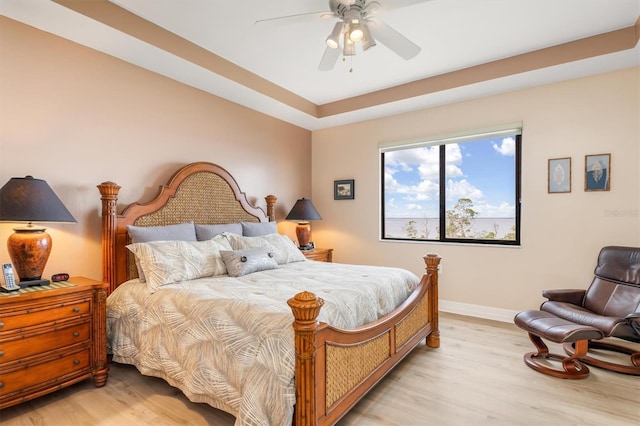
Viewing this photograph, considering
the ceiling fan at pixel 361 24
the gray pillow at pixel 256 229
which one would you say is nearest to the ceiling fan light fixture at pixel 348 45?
the ceiling fan at pixel 361 24

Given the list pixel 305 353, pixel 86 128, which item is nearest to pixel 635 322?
pixel 305 353

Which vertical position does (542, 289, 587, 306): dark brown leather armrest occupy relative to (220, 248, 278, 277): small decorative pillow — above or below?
below

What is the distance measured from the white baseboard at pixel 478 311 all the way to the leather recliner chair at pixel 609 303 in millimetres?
779

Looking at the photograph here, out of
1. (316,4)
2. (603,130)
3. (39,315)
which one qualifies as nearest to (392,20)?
(316,4)

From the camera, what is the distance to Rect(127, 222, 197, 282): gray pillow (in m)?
2.71

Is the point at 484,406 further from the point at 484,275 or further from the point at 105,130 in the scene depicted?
the point at 105,130

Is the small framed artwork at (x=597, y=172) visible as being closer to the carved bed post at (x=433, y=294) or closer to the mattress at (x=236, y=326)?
the carved bed post at (x=433, y=294)

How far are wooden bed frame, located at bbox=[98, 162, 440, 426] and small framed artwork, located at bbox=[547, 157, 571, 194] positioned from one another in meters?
1.63

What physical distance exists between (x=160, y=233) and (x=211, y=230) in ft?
1.78

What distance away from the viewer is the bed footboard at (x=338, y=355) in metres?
1.46

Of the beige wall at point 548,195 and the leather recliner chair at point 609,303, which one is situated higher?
the beige wall at point 548,195

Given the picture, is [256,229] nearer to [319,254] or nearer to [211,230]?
[211,230]

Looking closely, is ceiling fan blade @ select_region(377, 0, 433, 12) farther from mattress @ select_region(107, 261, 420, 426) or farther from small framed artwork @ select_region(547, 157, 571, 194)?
small framed artwork @ select_region(547, 157, 571, 194)

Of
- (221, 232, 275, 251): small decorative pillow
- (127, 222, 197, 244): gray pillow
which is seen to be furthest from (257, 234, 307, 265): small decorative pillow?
(127, 222, 197, 244): gray pillow
